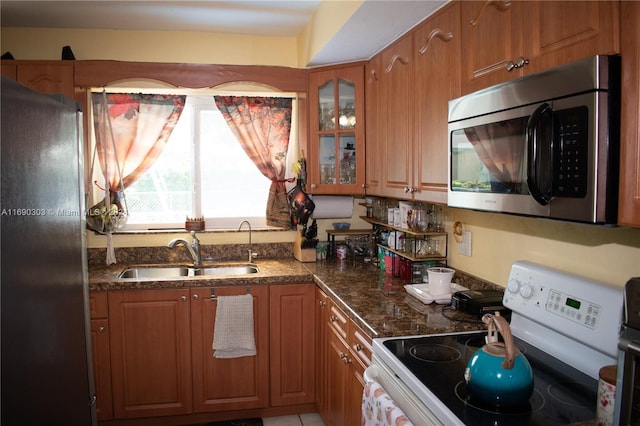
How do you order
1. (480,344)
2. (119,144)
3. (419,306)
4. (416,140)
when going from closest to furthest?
(480,344)
(419,306)
(416,140)
(119,144)

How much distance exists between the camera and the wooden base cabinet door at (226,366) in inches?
117

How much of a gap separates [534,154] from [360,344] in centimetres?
112

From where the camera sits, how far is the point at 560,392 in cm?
143

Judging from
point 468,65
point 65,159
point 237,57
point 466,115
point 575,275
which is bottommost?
point 575,275

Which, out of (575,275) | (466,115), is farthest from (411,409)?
(466,115)

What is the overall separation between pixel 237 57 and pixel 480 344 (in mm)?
2617

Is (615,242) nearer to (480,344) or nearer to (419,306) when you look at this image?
(480,344)

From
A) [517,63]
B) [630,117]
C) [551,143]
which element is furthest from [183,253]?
[630,117]

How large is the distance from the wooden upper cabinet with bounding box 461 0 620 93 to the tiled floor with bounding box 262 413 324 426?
2.10 m

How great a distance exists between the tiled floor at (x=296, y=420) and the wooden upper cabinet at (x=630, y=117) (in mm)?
2298

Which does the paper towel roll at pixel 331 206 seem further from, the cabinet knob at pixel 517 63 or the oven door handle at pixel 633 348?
the oven door handle at pixel 633 348

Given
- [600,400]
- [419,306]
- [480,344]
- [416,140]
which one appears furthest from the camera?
[416,140]

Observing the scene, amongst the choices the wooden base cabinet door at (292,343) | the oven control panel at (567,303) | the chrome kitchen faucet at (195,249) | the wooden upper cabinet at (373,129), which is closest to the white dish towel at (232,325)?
the wooden base cabinet door at (292,343)

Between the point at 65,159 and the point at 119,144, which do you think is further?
the point at 119,144
